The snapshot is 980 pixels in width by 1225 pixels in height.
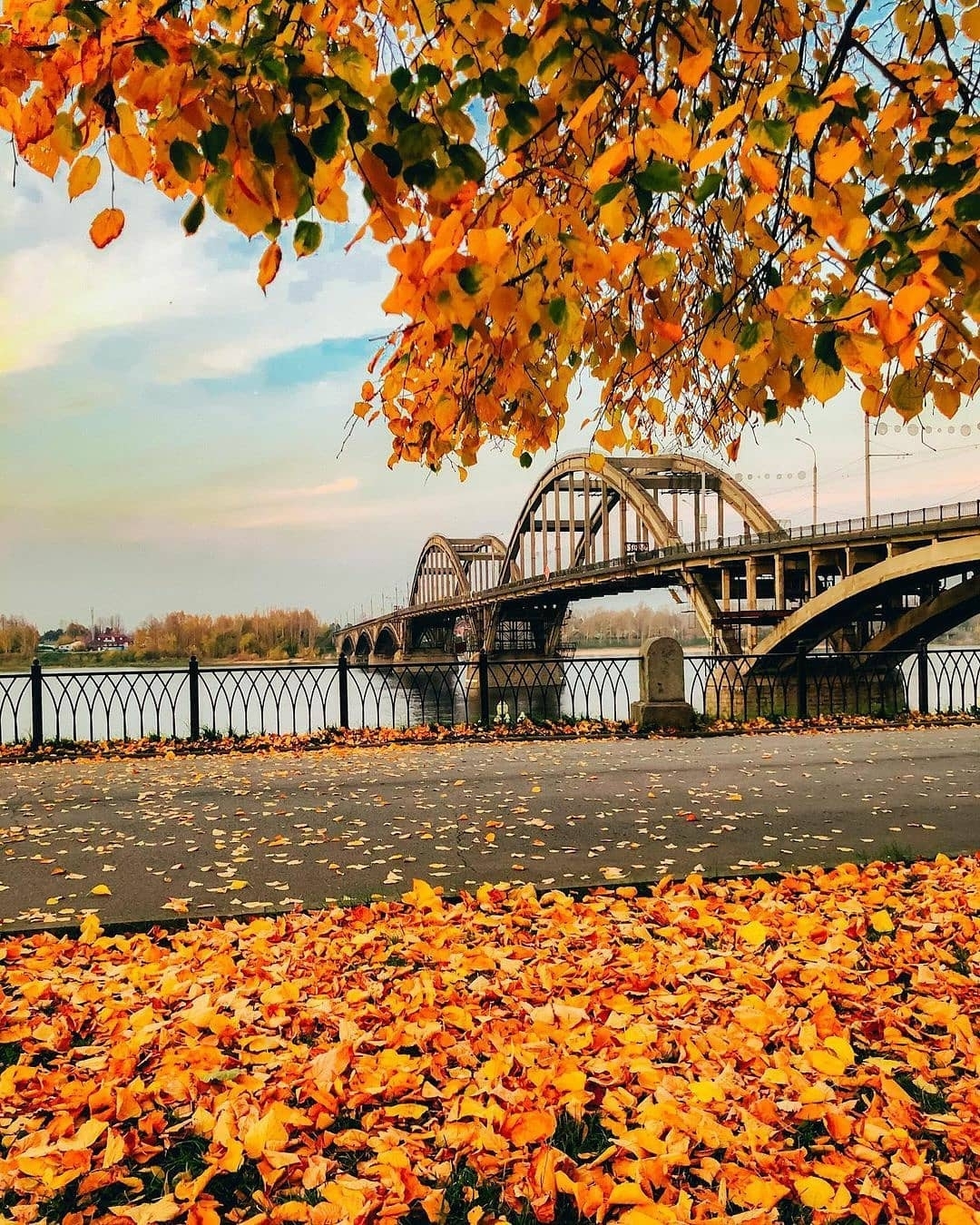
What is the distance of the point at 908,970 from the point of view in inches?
151

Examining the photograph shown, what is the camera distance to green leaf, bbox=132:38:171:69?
2240mm

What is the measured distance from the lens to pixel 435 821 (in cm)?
701

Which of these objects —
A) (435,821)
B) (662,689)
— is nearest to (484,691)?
(662,689)

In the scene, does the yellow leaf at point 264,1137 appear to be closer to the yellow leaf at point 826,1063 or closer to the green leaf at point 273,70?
the yellow leaf at point 826,1063

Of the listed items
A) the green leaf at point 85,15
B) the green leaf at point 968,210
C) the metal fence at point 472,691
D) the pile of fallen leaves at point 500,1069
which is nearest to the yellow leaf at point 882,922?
the pile of fallen leaves at point 500,1069

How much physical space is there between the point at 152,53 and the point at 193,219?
15.7 inches

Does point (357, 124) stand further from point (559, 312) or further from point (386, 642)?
point (386, 642)

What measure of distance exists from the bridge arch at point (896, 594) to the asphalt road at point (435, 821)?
16.1 meters

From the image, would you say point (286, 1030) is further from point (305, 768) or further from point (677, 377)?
point (305, 768)

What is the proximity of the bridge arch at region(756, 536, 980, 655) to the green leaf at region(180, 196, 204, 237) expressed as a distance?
23.6m

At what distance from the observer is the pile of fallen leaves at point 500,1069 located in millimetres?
2348

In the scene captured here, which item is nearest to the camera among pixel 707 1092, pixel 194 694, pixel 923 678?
pixel 707 1092

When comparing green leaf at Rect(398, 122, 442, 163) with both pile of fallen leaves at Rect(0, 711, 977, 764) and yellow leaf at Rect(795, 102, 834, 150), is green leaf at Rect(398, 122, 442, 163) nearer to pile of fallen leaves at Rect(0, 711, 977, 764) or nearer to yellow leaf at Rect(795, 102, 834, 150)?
yellow leaf at Rect(795, 102, 834, 150)

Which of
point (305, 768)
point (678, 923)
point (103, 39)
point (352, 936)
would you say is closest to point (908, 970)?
point (678, 923)
